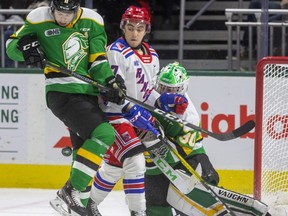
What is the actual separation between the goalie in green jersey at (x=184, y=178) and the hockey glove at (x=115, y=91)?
0.28m

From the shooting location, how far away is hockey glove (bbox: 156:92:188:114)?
4.66 meters

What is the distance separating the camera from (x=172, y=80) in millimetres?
4684

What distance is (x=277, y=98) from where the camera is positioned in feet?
17.5

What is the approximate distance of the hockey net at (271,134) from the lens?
514cm

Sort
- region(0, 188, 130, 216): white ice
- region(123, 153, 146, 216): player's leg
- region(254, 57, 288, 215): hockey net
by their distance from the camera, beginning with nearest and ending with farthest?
region(123, 153, 146, 216): player's leg < region(254, 57, 288, 215): hockey net < region(0, 188, 130, 216): white ice

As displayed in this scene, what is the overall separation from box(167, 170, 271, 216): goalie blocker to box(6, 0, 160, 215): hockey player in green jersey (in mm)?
395

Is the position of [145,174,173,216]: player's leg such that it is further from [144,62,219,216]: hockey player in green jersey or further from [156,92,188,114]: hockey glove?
[156,92,188,114]: hockey glove

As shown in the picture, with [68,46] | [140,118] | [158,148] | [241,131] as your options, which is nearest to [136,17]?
[68,46]

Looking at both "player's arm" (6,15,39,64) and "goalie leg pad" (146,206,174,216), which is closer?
"player's arm" (6,15,39,64)

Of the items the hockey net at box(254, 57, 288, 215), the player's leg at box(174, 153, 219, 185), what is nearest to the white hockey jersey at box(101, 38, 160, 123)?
the player's leg at box(174, 153, 219, 185)

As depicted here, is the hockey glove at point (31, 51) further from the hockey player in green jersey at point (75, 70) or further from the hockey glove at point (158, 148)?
the hockey glove at point (158, 148)

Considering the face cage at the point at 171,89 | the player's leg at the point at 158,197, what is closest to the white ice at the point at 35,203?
the player's leg at the point at 158,197

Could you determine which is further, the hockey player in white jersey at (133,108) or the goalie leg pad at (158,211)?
the goalie leg pad at (158,211)

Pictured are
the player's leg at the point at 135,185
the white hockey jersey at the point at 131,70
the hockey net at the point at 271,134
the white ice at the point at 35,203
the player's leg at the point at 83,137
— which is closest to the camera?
the player's leg at the point at 83,137
